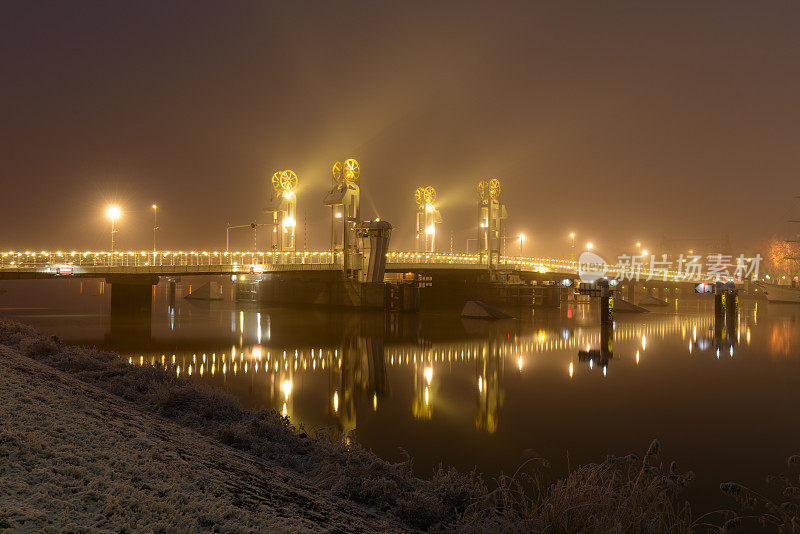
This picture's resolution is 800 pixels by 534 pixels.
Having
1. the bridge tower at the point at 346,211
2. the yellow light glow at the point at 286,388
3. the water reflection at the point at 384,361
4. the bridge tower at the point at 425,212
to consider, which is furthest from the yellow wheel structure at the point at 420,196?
the yellow light glow at the point at 286,388

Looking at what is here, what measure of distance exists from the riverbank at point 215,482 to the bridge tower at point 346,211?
51.2 meters

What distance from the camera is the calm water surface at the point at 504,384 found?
604 inches

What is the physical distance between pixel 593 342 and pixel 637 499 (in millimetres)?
34574

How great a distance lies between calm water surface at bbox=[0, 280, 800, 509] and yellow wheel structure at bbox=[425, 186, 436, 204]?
38960 millimetres

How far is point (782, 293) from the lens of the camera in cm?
10406

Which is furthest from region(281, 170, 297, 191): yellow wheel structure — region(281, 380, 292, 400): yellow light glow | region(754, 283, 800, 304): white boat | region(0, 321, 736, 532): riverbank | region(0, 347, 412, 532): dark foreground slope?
region(754, 283, 800, 304): white boat

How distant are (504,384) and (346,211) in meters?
44.6

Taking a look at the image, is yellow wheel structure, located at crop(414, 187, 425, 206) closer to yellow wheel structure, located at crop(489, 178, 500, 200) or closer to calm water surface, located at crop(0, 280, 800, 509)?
yellow wheel structure, located at crop(489, 178, 500, 200)

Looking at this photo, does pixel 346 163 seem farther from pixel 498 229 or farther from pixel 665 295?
pixel 665 295

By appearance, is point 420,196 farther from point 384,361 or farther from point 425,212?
point 384,361

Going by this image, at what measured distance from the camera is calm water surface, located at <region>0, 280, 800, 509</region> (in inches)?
604

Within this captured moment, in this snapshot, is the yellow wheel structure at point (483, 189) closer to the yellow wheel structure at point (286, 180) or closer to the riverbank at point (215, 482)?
the yellow wheel structure at point (286, 180)

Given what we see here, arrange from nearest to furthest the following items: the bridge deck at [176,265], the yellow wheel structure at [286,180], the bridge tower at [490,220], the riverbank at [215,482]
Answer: the riverbank at [215,482] < the bridge deck at [176,265] < the yellow wheel structure at [286,180] < the bridge tower at [490,220]

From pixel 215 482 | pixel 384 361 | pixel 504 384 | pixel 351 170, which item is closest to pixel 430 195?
pixel 351 170
